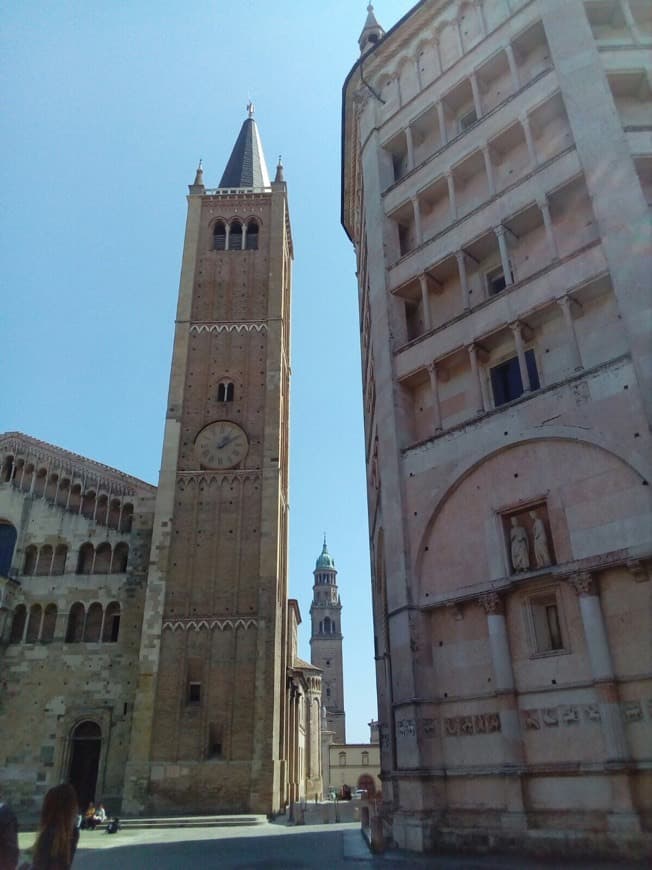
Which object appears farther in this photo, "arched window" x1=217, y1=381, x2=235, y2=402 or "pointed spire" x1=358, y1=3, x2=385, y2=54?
"arched window" x1=217, y1=381, x2=235, y2=402

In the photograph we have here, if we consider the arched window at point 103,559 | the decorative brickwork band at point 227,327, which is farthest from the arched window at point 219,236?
the arched window at point 103,559

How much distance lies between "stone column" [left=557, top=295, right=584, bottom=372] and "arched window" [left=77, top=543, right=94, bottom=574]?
80.5 feet

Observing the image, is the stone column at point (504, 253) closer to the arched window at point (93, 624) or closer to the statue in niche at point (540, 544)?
the statue in niche at point (540, 544)

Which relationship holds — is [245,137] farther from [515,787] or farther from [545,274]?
[515,787]

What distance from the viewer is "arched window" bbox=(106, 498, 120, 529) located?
31.1 meters

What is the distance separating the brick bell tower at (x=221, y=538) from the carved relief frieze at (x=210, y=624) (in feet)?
0.16

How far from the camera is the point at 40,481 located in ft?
106

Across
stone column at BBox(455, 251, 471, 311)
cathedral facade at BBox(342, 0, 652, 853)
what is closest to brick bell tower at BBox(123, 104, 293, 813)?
cathedral facade at BBox(342, 0, 652, 853)

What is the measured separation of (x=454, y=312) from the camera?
16.4 metres

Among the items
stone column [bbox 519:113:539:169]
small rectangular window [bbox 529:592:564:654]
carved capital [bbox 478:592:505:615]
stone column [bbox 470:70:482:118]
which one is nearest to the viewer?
small rectangular window [bbox 529:592:564:654]

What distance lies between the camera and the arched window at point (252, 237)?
38281 millimetres

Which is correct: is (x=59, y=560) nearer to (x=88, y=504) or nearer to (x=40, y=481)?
(x=88, y=504)

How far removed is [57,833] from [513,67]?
17.8m

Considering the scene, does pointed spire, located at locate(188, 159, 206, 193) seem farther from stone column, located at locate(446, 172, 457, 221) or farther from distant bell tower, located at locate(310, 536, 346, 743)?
distant bell tower, located at locate(310, 536, 346, 743)
